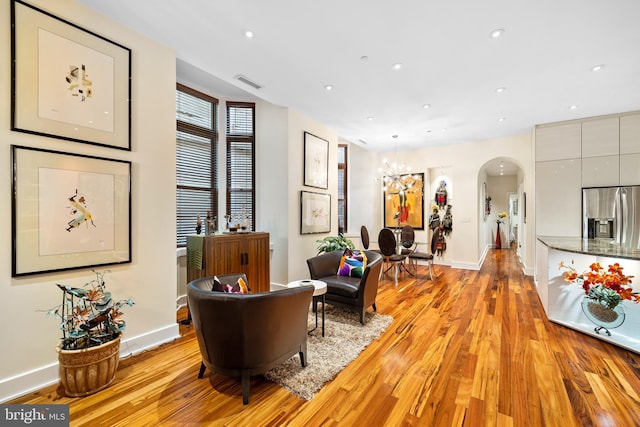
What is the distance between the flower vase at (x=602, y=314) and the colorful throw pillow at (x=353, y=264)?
2.50 meters

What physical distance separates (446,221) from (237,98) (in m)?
5.63

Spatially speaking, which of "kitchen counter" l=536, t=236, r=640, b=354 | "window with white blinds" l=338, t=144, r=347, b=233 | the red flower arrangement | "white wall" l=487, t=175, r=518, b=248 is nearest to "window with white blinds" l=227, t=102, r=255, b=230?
"window with white blinds" l=338, t=144, r=347, b=233

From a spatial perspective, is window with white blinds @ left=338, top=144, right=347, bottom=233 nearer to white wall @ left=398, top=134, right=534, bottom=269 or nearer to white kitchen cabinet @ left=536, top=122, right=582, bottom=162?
white wall @ left=398, top=134, right=534, bottom=269

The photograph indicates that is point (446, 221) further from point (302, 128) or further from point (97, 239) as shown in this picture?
point (97, 239)

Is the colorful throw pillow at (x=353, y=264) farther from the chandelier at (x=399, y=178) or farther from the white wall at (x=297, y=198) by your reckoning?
the chandelier at (x=399, y=178)

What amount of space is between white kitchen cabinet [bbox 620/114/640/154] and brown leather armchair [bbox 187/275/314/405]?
6096mm

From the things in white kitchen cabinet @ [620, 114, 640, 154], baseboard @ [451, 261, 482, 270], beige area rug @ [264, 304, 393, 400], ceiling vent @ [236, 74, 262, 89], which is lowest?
beige area rug @ [264, 304, 393, 400]

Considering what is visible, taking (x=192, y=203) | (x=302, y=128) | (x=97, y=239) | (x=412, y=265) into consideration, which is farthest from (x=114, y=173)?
(x=412, y=265)

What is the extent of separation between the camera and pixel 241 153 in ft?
15.7

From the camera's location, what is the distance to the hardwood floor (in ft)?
5.98

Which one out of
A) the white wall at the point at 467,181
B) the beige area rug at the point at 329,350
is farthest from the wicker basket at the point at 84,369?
the white wall at the point at 467,181

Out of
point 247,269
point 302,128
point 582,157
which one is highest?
point 302,128

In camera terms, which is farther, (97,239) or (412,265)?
(412,265)

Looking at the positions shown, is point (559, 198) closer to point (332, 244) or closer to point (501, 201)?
point (332, 244)
